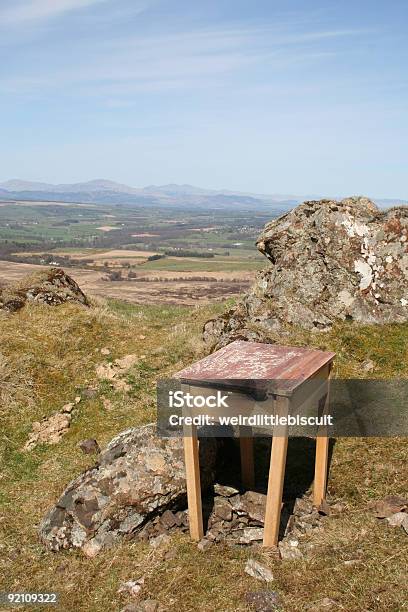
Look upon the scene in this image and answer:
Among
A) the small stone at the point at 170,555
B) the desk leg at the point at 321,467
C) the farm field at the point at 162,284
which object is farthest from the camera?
the farm field at the point at 162,284

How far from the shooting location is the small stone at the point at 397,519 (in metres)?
7.85

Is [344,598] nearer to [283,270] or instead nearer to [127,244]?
[283,270]

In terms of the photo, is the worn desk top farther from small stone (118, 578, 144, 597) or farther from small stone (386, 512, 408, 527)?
small stone (118, 578, 144, 597)

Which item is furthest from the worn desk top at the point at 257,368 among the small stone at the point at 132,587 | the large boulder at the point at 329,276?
the large boulder at the point at 329,276

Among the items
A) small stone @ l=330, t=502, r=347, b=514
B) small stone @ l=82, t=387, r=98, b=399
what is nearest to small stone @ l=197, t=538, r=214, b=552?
small stone @ l=330, t=502, r=347, b=514

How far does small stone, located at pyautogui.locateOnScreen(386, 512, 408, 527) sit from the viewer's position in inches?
309

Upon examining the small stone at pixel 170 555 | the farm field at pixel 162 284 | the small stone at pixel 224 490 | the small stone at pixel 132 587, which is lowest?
the farm field at pixel 162 284

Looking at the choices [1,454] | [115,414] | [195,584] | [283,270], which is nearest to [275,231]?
[283,270]

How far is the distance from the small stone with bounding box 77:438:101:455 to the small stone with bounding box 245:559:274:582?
5.00 m

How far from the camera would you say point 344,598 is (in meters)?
6.50

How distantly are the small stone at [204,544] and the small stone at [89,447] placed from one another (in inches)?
161

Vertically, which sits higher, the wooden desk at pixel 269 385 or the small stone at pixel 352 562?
the wooden desk at pixel 269 385

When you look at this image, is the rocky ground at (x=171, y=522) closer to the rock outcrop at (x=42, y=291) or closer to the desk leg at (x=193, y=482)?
the desk leg at (x=193, y=482)

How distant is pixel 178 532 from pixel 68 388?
6584 mm
